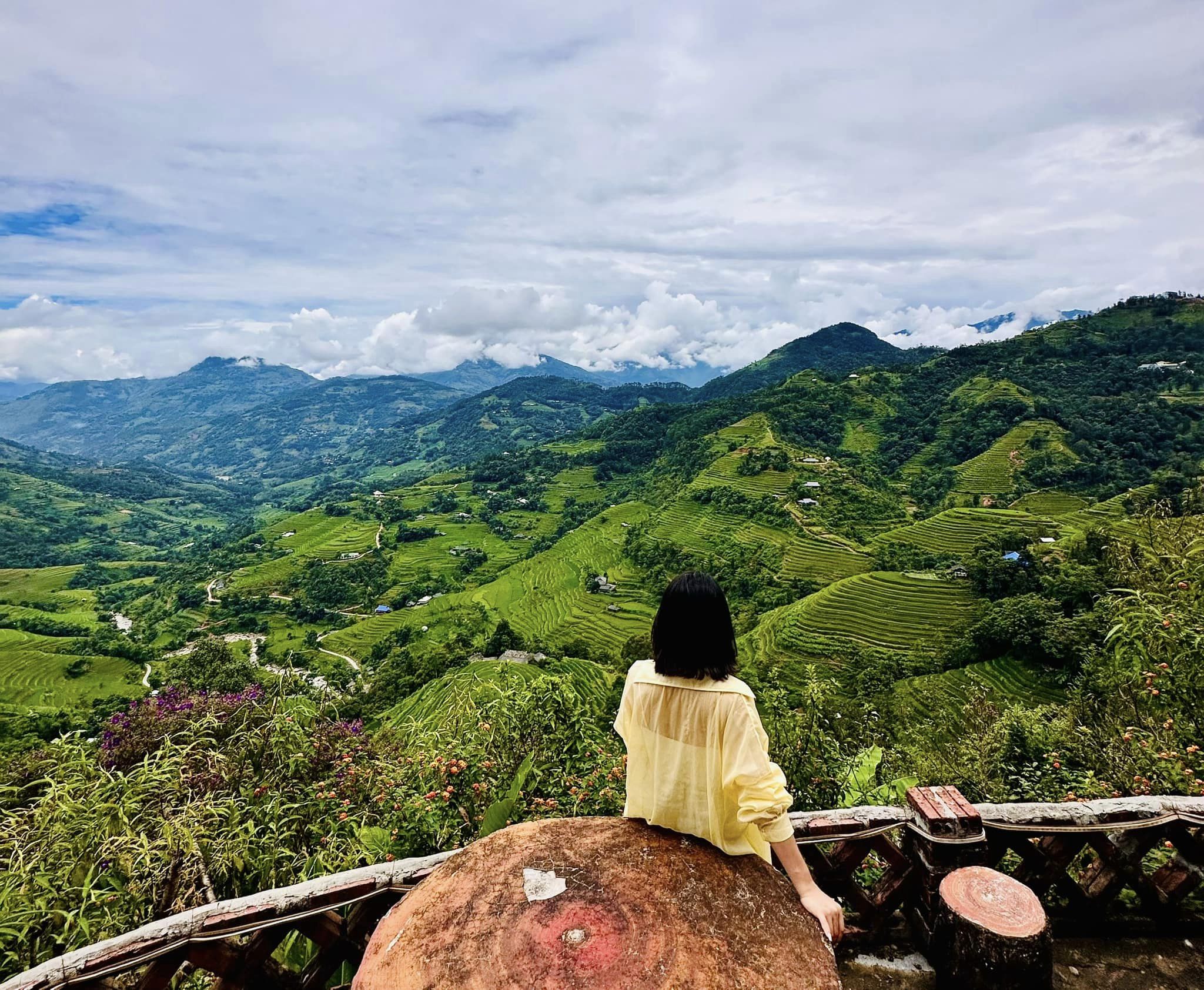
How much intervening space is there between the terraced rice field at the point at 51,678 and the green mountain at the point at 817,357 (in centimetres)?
14607

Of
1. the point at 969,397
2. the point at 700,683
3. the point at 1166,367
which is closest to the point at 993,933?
the point at 700,683

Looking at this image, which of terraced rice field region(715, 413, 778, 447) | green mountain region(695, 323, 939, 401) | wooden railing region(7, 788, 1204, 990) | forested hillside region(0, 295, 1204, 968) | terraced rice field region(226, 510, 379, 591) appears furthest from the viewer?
green mountain region(695, 323, 939, 401)

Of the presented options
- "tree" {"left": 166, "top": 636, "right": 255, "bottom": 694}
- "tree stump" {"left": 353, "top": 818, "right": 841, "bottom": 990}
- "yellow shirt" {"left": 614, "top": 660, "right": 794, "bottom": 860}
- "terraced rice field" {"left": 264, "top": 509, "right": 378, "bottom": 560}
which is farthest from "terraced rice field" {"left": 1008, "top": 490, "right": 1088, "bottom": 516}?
"terraced rice field" {"left": 264, "top": 509, "right": 378, "bottom": 560}

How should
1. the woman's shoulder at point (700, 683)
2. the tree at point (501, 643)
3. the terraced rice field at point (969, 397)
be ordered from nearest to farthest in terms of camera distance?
the woman's shoulder at point (700, 683) < the tree at point (501, 643) < the terraced rice field at point (969, 397)

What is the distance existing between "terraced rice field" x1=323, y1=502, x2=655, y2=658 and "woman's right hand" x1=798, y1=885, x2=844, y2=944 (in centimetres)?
3786

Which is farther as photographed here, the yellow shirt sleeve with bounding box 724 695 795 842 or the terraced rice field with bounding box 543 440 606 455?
the terraced rice field with bounding box 543 440 606 455

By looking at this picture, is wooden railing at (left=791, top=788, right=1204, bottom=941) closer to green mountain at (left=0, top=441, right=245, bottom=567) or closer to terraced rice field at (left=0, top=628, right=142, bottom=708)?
terraced rice field at (left=0, top=628, right=142, bottom=708)

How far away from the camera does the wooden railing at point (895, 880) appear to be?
7.78ft

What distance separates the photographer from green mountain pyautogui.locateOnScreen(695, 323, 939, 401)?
17038 cm

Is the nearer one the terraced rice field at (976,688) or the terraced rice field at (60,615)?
the terraced rice field at (976,688)

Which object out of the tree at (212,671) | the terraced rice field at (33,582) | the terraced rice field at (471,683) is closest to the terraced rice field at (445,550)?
the tree at (212,671)

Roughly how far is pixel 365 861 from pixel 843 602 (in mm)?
36521

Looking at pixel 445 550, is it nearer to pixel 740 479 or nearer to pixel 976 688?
pixel 740 479

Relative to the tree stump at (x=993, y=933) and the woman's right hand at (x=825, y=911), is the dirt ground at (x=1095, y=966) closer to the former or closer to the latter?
the tree stump at (x=993, y=933)
